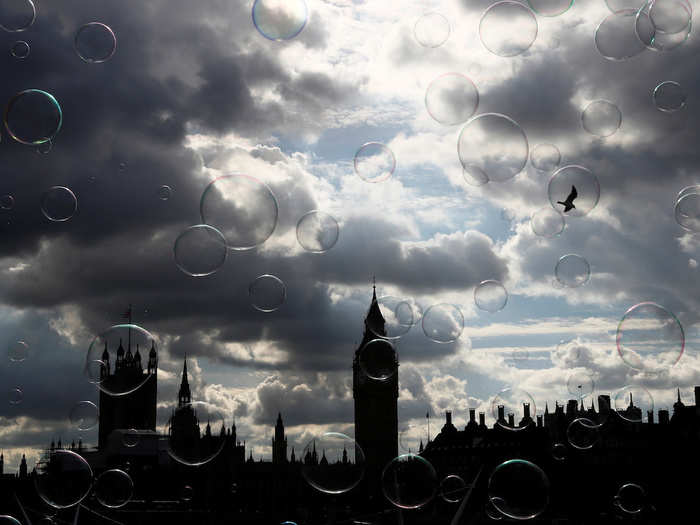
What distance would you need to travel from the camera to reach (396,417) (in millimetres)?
99000

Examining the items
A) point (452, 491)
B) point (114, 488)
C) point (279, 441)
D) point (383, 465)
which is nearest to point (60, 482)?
point (114, 488)

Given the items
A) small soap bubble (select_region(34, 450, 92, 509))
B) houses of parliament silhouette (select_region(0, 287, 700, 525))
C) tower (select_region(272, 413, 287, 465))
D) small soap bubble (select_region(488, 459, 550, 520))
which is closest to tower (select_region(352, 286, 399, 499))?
houses of parliament silhouette (select_region(0, 287, 700, 525))

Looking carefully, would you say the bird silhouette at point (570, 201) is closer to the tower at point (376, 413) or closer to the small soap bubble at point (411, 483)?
the small soap bubble at point (411, 483)

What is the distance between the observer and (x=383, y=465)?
94.4m

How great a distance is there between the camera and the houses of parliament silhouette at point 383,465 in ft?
135

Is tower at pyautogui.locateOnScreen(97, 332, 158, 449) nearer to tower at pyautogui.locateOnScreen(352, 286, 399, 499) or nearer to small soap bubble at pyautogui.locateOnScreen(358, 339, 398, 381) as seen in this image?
tower at pyautogui.locateOnScreen(352, 286, 399, 499)

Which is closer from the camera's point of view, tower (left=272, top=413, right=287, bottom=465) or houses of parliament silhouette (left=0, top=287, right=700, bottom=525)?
houses of parliament silhouette (left=0, top=287, right=700, bottom=525)

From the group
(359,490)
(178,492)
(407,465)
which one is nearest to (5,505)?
(178,492)

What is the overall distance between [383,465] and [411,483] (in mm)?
73930

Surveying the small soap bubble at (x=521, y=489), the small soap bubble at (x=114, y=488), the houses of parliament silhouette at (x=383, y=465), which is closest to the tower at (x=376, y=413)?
the houses of parliament silhouette at (x=383, y=465)

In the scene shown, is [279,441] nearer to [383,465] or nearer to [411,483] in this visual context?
[383,465]

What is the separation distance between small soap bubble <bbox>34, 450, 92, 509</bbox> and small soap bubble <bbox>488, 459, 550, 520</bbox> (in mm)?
9730

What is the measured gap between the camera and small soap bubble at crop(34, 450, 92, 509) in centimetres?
2340

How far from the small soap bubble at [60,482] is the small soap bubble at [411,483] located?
715 centimetres
